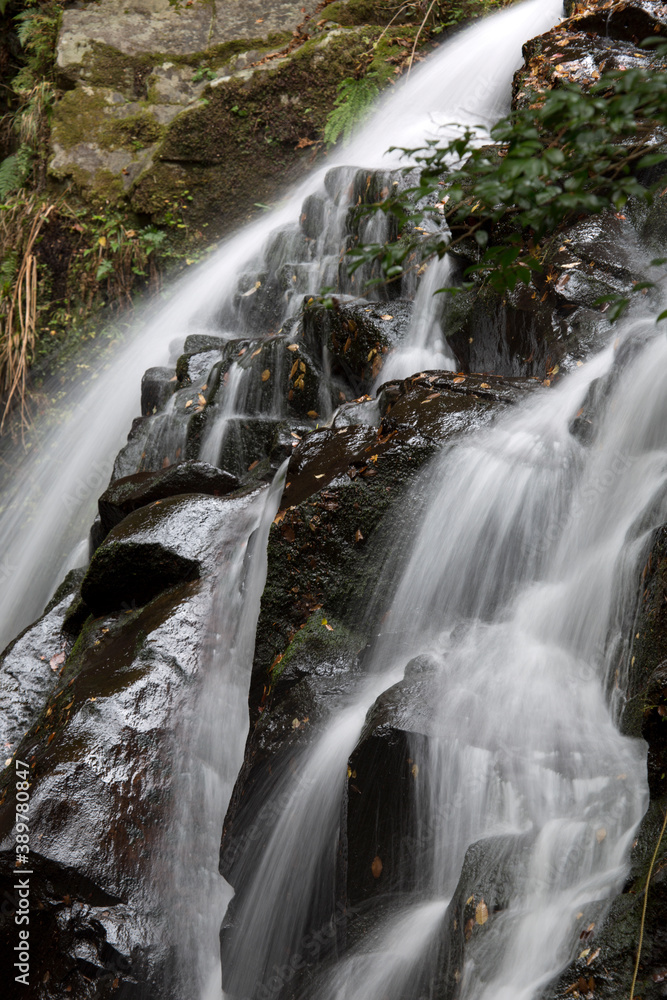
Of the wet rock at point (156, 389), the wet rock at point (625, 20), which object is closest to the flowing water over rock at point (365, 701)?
the wet rock at point (156, 389)

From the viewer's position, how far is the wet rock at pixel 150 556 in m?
4.18

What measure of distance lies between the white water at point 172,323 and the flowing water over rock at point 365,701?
82.5 inches

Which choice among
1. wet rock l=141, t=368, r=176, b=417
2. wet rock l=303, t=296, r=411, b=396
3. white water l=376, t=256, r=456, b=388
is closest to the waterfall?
white water l=376, t=256, r=456, b=388

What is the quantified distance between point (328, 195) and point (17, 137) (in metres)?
6.10

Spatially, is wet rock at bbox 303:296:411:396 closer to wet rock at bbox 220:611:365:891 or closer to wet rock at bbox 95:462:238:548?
wet rock at bbox 95:462:238:548

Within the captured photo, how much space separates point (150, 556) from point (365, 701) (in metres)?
1.79

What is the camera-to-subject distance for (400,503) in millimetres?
3463

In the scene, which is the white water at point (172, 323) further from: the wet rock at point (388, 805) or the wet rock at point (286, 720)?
the wet rock at point (388, 805)

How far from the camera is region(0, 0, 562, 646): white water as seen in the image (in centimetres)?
686

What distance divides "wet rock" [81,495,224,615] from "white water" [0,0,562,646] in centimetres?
208

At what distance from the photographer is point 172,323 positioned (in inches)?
323
